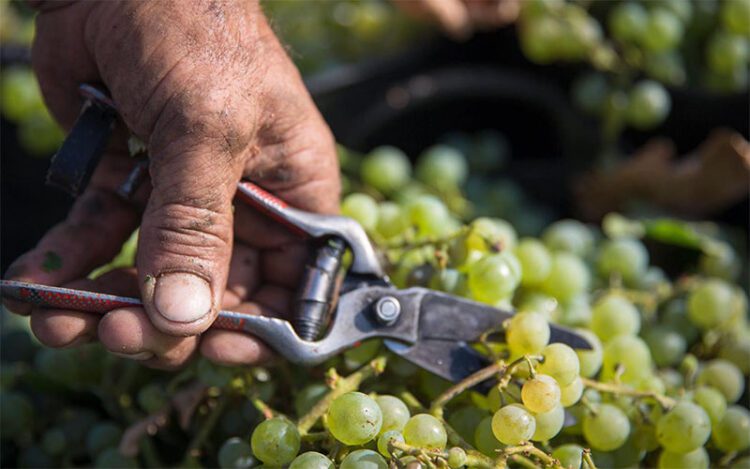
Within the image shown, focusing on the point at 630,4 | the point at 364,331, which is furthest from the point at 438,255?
the point at 630,4

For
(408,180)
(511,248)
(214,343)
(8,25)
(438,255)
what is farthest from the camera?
(8,25)

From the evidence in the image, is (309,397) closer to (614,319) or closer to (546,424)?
(546,424)

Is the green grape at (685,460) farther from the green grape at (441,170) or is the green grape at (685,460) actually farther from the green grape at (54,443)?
the green grape at (54,443)

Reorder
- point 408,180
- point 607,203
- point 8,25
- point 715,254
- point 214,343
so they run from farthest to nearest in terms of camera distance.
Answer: point 8,25 → point 607,203 → point 408,180 → point 715,254 → point 214,343

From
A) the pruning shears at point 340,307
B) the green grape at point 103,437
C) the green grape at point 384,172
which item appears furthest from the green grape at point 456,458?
the green grape at point 384,172

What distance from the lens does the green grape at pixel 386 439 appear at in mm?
743

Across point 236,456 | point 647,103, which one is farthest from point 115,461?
point 647,103

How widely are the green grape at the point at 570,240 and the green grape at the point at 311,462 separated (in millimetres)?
620

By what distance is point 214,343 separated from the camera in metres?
0.82

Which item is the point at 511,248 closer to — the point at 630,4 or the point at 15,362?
the point at 630,4

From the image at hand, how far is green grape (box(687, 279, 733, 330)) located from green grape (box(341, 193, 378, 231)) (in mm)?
463

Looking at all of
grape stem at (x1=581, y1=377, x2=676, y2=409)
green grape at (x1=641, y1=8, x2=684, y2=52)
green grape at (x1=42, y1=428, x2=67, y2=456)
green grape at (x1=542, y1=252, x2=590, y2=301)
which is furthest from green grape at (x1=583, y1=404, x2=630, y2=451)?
green grape at (x1=641, y1=8, x2=684, y2=52)

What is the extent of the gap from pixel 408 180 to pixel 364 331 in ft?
1.92

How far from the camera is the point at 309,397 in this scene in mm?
872
